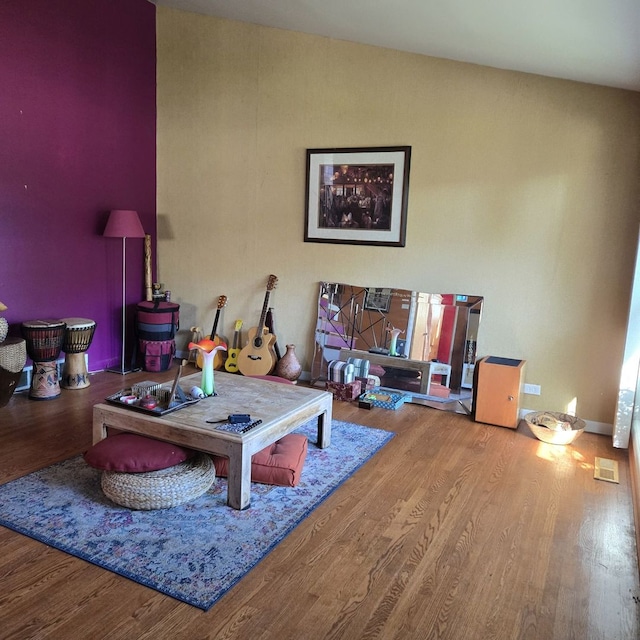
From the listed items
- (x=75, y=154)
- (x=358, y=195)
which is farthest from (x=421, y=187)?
(x=75, y=154)

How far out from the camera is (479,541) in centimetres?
254

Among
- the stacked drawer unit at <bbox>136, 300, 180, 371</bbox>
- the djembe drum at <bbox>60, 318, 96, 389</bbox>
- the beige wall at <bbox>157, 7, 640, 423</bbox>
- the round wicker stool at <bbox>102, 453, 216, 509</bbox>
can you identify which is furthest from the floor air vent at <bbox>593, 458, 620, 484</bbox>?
the djembe drum at <bbox>60, 318, 96, 389</bbox>

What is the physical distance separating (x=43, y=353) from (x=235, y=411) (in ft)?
6.66

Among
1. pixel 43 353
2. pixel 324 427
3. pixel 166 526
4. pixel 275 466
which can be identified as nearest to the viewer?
pixel 166 526

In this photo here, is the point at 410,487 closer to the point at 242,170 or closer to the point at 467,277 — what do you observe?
the point at 467,277

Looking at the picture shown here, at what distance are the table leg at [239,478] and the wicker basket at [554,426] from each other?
2096mm

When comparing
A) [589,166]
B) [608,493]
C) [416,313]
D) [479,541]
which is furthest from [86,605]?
[589,166]

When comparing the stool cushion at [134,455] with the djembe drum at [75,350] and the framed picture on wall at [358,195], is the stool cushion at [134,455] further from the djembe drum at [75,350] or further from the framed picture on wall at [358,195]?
the framed picture on wall at [358,195]

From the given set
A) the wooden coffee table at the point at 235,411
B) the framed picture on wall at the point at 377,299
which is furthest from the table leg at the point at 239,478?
the framed picture on wall at the point at 377,299

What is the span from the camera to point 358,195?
4.77 m

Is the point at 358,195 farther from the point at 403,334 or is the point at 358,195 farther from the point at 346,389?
the point at 346,389

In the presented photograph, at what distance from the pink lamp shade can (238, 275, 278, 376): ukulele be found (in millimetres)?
1235

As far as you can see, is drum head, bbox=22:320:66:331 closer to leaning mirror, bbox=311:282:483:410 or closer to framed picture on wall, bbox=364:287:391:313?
leaning mirror, bbox=311:282:483:410

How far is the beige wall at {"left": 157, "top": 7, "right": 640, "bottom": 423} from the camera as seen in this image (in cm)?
399
